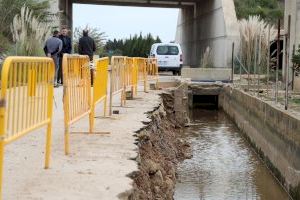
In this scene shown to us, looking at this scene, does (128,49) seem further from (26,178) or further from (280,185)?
(26,178)

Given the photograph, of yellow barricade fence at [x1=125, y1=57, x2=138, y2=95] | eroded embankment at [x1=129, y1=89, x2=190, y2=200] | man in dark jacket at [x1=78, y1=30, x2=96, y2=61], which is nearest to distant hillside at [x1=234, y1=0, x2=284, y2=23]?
man in dark jacket at [x1=78, y1=30, x2=96, y2=61]

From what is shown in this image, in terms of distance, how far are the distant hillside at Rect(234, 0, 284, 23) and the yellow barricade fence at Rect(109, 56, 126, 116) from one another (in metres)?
23.8

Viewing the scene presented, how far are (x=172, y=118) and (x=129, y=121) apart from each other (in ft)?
28.4

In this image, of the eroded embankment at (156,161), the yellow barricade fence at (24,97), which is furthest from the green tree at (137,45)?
the yellow barricade fence at (24,97)

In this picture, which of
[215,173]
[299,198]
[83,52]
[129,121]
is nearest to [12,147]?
[129,121]

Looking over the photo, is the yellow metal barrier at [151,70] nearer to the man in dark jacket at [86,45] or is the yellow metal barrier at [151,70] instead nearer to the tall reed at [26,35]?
the man in dark jacket at [86,45]

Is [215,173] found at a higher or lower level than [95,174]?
lower

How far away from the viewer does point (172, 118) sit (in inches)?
773

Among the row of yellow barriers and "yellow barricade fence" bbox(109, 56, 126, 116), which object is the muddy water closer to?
"yellow barricade fence" bbox(109, 56, 126, 116)

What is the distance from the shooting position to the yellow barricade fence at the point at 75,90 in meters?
7.57

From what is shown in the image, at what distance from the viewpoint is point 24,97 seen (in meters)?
5.77

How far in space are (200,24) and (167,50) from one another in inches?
325

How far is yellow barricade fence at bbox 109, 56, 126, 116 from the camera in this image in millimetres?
11867

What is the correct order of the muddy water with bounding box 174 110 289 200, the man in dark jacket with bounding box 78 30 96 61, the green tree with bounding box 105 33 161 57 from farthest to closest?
the green tree with bounding box 105 33 161 57
the man in dark jacket with bounding box 78 30 96 61
the muddy water with bounding box 174 110 289 200
